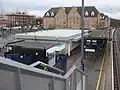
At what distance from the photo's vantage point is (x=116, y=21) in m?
138

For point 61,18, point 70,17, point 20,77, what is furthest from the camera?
point 61,18

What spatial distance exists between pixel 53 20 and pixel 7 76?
2870 inches

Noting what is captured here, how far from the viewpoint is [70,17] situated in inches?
2810

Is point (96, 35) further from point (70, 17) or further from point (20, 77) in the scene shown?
point (70, 17)

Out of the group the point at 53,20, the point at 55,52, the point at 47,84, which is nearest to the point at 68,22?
the point at 53,20

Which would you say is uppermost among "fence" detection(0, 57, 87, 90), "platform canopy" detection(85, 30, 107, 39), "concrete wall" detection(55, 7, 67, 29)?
"concrete wall" detection(55, 7, 67, 29)

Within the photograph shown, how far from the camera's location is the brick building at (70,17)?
70375 mm

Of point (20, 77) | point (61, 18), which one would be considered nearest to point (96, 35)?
point (20, 77)

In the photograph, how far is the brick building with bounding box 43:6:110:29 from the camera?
70375 millimetres

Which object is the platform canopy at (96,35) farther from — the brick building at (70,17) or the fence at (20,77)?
the brick building at (70,17)

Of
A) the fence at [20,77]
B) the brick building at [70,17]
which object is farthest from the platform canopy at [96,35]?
the brick building at [70,17]

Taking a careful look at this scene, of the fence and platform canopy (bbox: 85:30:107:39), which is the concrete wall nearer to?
platform canopy (bbox: 85:30:107:39)

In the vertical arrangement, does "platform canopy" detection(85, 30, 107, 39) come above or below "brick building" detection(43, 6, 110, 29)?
below

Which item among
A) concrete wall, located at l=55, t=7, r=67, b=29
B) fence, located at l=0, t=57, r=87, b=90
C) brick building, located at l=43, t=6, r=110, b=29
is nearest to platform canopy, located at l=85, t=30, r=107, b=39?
fence, located at l=0, t=57, r=87, b=90
